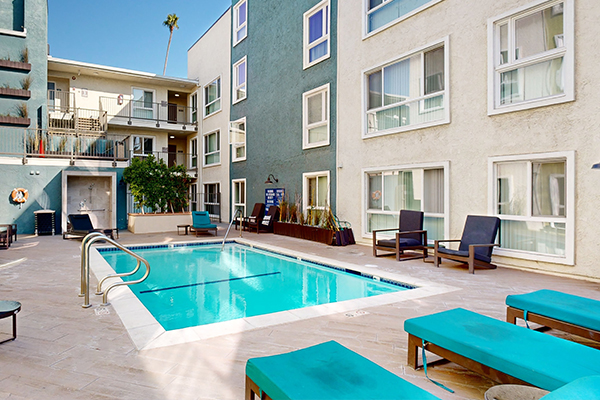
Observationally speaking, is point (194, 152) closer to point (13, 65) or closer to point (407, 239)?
point (13, 65)

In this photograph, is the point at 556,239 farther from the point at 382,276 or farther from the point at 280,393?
the point at 280,393

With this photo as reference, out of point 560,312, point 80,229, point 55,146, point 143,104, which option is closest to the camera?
point 560,312

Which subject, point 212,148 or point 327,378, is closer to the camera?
point 327,378

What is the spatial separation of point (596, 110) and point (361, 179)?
5.37m

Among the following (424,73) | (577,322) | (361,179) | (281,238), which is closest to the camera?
(577,322)

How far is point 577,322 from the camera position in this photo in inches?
117

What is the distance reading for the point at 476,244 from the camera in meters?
6.79

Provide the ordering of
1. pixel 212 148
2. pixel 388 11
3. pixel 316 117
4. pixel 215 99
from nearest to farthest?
pixel 388 11
pixel 316 117
pixel 215 99
pixel 212 148

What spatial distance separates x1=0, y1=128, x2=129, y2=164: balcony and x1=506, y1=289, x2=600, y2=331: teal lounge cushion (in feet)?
45.8

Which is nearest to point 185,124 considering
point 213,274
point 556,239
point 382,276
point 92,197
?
point 92,197

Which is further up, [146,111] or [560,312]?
[146,111]

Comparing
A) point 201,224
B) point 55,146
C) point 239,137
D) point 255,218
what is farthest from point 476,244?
point 55,146

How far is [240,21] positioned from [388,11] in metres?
9.34

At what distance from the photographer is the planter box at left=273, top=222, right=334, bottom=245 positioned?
10352mm
